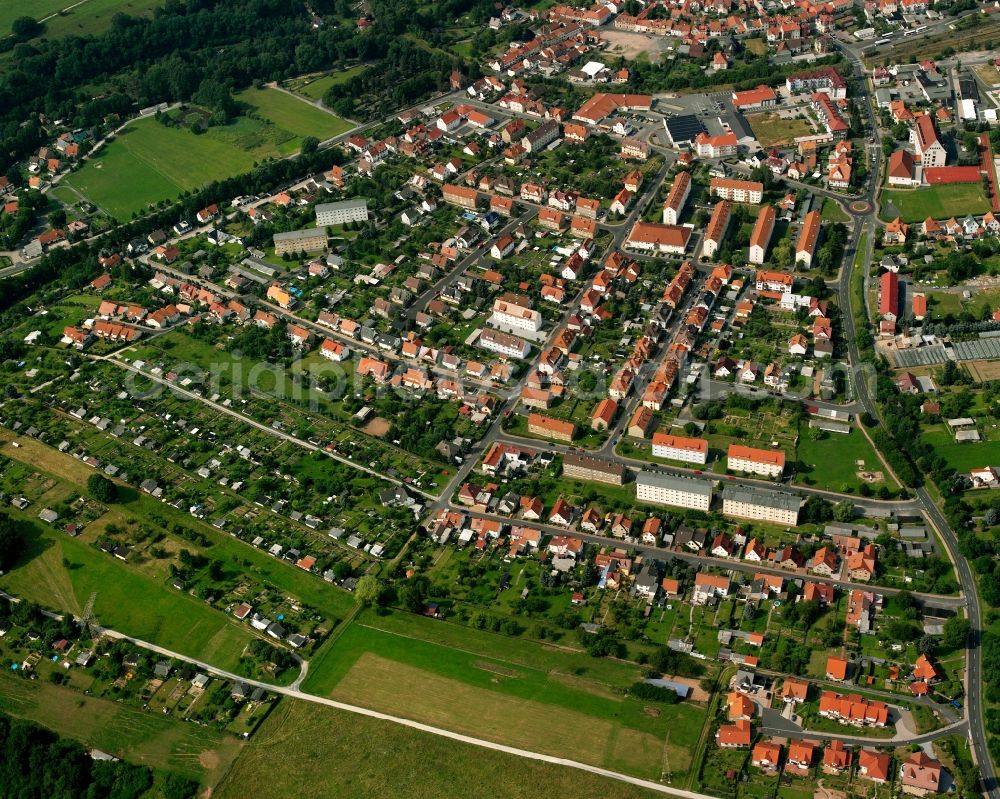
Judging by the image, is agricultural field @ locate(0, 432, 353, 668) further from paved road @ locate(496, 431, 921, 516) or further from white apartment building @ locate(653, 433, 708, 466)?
white apartment building @ locate(653, 433, 708, 466)

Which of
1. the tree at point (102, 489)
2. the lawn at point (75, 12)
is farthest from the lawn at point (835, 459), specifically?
the lawn at point (75, 12)

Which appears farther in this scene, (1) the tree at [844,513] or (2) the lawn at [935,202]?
(2) the lawn at [935,202]

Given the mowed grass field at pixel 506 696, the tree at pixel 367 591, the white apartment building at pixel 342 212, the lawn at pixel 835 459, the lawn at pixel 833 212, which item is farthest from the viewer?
the white apartment building at pixel 342 212

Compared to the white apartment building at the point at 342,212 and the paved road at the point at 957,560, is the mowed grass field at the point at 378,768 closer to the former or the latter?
the paved road at the point at 957,560

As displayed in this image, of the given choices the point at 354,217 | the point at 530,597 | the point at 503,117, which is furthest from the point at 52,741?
the point at 503,117

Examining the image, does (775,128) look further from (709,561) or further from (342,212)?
(709,561)

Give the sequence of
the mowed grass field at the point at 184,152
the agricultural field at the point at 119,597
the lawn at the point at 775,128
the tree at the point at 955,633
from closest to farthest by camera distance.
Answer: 1. the tree at the point at 955,633
2. the agricultural field at the point at 119,597
3. the lawn at the point at 775,128
4. the mowed grass field at the point at 184,152

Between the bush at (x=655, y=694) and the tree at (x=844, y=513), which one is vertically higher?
the tree at (x=844, y=513)
